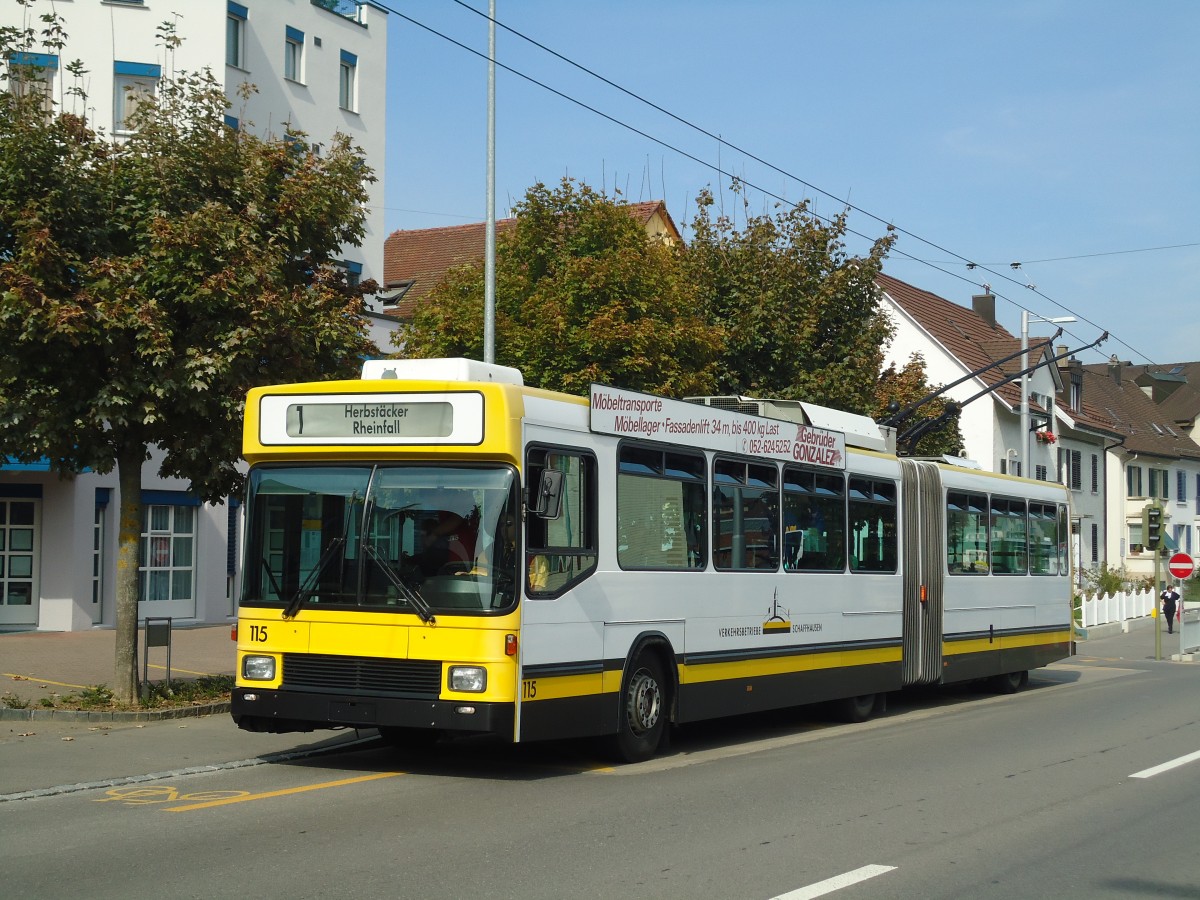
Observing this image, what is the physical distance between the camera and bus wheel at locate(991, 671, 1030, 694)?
20.8 meters

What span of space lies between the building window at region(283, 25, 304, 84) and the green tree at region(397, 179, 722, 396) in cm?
1122

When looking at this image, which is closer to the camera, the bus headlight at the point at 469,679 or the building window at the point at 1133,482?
the bus headlight at the point at 469,679

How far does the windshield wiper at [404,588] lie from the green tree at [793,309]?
16646mm

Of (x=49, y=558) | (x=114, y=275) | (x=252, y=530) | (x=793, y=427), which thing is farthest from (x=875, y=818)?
(x=49, y=558)

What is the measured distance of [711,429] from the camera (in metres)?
12.8

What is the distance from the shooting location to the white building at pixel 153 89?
26.0 meters

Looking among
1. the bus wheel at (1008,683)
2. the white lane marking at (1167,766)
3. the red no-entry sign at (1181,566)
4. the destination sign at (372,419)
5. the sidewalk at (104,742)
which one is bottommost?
the bus wheel at (1008,683)

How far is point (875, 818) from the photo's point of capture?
30.0 ft

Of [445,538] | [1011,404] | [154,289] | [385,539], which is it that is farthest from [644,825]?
[1011,404]

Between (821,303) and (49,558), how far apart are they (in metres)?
14.6

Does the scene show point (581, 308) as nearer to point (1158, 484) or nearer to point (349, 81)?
point (349, 81)

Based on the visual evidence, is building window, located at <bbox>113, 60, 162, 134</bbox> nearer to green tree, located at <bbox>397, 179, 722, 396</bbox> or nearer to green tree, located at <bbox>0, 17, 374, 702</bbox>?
green tree, located at <bbox>397, 179, 722, 396</bbox>

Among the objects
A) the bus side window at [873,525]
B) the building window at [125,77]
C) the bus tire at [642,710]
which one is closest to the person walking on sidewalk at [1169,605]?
the bus side window at [873,525]

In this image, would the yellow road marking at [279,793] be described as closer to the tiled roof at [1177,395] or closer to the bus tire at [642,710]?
the bus tire at [642,710]
